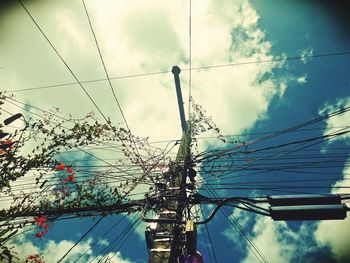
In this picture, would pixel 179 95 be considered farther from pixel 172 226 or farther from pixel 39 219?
pixel 39 219

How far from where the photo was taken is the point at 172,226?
5250 mm

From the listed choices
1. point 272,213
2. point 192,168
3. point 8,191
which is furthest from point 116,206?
point 8,191

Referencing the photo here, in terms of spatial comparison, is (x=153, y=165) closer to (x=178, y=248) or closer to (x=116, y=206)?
(x=116, y=206)

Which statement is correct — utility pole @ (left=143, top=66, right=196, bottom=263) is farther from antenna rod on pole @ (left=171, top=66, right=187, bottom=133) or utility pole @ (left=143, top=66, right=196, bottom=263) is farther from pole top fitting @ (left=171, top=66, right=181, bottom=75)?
pole top fitting @ (left=171, top=66, right=181, bottom=75)

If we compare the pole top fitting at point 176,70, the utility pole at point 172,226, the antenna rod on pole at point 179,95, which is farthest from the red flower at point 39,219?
the pole top fitting at point 176,70

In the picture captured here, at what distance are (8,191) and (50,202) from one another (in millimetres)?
1164

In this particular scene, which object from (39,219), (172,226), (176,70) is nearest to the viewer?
(172,226)

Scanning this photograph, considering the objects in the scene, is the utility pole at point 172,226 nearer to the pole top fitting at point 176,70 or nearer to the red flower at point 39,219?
the red flower at point 39,219

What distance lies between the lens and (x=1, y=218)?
620cm

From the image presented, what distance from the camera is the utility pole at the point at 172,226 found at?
407 centimetres

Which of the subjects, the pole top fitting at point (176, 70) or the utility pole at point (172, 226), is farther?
the pole top fitting at point (176, 70)

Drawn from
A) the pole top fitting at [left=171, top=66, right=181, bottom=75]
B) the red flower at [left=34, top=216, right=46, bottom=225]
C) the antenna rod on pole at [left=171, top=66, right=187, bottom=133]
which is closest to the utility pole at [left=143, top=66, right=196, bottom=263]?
the red flower at [left=34, top=216, right=46, bottom=225]

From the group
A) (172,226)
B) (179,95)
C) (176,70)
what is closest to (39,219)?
(172,226)

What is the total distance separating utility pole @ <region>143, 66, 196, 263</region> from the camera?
4.07 meters
